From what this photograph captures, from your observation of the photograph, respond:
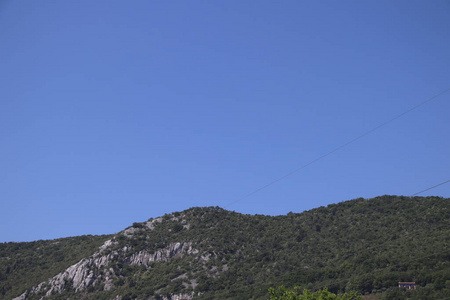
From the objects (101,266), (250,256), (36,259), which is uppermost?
(36,259)

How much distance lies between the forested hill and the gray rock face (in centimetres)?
27

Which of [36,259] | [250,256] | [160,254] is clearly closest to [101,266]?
[160,254]

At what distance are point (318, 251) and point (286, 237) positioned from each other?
1529 centimetres

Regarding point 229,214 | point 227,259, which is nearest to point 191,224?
point 229,214

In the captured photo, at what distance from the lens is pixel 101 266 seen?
444 ft

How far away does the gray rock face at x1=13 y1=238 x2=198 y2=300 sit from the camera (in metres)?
130

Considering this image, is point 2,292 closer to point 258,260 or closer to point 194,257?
point 194,257

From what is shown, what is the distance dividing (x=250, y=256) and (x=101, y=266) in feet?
126

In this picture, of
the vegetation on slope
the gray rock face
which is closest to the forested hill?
the gray rock face

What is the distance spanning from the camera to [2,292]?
136m

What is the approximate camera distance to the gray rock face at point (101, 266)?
129875mm

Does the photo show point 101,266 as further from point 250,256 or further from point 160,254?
point 250,256

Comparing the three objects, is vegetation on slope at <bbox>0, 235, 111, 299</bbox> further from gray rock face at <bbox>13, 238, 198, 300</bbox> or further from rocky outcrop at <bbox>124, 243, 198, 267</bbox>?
rocky outcrop at <bbox>124, 243, 198, 267</bbox>

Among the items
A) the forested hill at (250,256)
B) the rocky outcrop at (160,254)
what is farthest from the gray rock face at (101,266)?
the forested hill at (250,256)
